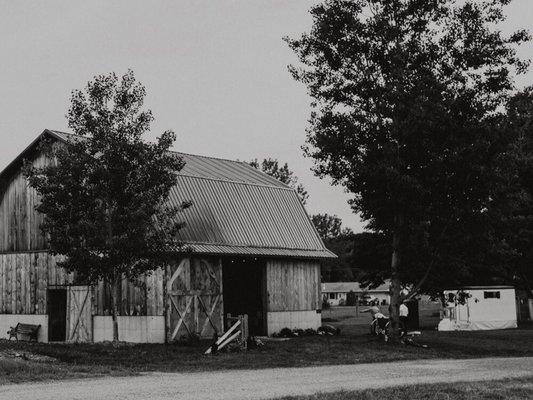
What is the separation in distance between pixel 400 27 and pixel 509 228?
9333mm

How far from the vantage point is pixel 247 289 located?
35.1 metres

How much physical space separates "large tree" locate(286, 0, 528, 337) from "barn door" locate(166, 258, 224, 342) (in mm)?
5791

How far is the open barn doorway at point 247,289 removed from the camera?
33.8 meters

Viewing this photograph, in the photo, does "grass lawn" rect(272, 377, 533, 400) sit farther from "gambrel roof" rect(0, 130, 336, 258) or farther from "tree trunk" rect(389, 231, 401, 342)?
"gambrel roof" rect(0, 130, 336, 258)

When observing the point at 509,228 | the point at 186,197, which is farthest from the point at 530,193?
the point at 186,197

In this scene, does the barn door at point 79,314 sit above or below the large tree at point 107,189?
below

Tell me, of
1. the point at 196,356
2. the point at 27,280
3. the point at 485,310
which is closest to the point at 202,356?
the point at 196,356

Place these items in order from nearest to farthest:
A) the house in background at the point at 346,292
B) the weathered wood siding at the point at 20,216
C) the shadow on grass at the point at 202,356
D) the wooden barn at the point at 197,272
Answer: the shadow on grass at the point at 202,356
the wooden barn at the point at 197,272
the weathered wood siding at the point at 20,216
the house in background at the point at 346,292

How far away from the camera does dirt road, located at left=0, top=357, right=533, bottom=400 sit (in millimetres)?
14328

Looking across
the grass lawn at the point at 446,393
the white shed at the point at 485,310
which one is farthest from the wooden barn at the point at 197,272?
the white shed at the point at 485,310

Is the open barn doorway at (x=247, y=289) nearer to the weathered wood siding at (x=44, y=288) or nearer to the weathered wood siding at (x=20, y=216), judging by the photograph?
the weathered wood siding at (x=44, y=288)

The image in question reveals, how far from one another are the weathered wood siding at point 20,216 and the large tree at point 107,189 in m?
7.50

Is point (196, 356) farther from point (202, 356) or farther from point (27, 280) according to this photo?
point (27, 280)

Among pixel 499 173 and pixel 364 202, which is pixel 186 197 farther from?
pixel 499 173
